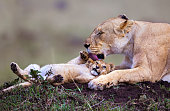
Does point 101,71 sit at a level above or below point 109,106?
above

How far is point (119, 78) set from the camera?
13.8ft

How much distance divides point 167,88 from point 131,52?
0.99 metres

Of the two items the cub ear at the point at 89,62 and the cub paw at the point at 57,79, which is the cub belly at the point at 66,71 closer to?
the cub ear at the point at 89,62

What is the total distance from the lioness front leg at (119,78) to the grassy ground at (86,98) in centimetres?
10

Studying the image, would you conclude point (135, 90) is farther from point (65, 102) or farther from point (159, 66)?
point (65, 102)

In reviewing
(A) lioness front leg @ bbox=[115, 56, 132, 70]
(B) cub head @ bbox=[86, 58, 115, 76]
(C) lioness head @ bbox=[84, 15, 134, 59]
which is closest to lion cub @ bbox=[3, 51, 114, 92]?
(B) cub head @ bbox=[86, 58, 115, 76]

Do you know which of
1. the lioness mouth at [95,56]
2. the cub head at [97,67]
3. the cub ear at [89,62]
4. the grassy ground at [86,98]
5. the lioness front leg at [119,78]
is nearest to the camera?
the grassy ground at [86,98]

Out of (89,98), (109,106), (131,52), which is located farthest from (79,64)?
(109,106)

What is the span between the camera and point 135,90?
13.0ft

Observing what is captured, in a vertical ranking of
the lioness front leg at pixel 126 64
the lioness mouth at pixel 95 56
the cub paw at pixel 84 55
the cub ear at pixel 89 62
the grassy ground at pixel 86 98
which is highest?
the cub paw at pixel 84 55

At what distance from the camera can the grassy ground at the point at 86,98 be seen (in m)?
3.26

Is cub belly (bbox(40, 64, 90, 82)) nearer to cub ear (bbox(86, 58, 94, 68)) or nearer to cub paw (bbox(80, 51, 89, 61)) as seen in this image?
cub ear (bbox(86, 58, 94, 68))

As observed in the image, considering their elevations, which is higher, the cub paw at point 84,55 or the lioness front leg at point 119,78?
the cub paw at point 84,55

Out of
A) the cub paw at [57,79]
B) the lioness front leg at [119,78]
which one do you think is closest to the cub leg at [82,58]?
the lioness front leg at [119,78]
